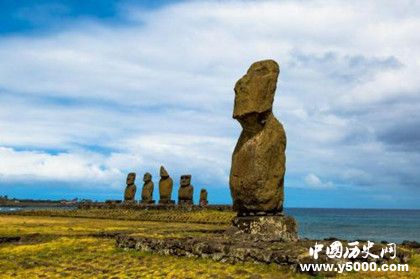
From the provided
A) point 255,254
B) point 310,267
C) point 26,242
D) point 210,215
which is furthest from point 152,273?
point 210,215

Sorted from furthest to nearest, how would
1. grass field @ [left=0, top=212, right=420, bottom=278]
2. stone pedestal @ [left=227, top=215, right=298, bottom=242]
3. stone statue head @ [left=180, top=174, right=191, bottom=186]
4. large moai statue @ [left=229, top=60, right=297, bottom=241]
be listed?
stone statue head @ [left=180, top=174, right=191, bottom=186] < large moai statue @ [left=229, top=60, right=297, bottom=241] < stone pedestal @ [left=227, top=215, right=298, bottom=242] < grass field @ [left=0, top=212, right=420, bottom=278]

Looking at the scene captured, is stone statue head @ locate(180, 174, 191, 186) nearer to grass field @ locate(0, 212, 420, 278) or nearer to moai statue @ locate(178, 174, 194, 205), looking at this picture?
moai statue @ locate(178, 174, 194, 205)

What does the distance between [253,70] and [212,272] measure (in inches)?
296

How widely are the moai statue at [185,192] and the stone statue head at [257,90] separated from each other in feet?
87.4

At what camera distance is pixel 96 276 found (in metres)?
14.6

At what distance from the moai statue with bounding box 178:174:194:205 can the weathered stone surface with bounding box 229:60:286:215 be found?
2652 cm

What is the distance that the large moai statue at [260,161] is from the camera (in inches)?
691

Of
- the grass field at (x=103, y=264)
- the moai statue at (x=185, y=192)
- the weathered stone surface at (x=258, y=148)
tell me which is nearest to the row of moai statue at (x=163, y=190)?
the moai statue at (x=185, y=192)

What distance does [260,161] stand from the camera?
17547 mm

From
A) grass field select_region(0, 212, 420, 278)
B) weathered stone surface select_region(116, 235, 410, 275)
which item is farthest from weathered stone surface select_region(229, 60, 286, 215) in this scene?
grass field select_region(0, 212, 420, 278)

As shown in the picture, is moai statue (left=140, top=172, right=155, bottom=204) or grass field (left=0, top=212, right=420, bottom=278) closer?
grass field (left=0, top=212, right=420, bottom=278)

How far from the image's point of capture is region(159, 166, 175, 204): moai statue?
46.1 metres

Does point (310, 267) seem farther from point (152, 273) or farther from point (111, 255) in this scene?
point (111, 255)

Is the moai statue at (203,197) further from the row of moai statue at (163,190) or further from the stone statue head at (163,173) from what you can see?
the stone statue head at (163,173)
